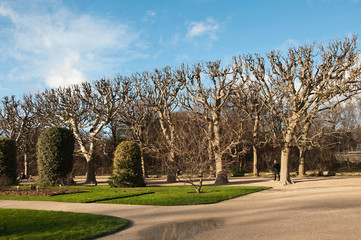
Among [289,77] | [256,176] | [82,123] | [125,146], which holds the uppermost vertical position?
[289,77]

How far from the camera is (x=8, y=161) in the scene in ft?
77.2

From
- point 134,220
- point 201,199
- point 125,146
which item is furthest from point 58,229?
point 125,146

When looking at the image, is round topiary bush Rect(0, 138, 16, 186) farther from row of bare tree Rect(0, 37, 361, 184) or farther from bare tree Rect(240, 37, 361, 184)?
bare tree Rect(240, 37, 361, 184)

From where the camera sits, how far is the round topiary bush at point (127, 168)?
2002 centimetres

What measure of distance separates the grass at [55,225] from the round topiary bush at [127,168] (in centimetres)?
947

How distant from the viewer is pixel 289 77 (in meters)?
22.1

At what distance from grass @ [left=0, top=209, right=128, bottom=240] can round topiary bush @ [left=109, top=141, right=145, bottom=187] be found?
373 inches

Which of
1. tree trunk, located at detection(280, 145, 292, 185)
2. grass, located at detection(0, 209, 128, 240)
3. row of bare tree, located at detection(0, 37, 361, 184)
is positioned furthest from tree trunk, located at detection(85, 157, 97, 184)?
grass, located at detection(0, 209, 128, 240)

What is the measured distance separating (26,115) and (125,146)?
19.9m

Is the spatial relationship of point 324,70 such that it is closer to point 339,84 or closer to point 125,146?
point 339,84

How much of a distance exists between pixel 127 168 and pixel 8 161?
10159 millimetres

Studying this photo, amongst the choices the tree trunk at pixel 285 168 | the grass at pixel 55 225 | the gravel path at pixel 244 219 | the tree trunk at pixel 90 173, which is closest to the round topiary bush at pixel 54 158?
the tree trunk at pixel 90 173

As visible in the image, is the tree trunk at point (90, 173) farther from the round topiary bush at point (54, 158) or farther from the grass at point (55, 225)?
the grass at point (55, 225)

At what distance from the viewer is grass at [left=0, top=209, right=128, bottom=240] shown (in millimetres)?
7523
